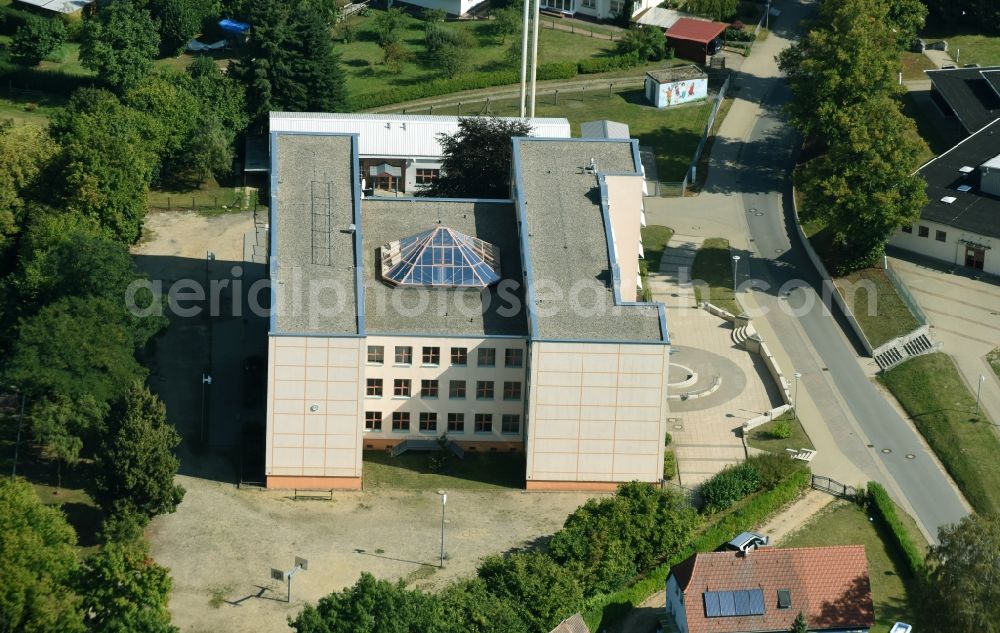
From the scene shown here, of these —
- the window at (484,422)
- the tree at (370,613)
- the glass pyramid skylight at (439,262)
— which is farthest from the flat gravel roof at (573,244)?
the tree at (370,613)

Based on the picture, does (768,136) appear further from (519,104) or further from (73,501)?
(73,501)

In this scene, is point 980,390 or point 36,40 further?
point 36,40

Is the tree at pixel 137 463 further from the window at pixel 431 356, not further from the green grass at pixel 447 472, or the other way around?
the window at pixel 431 356

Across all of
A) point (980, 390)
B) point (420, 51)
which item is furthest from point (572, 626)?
point (420, 51)

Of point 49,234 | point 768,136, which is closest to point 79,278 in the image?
point 49,234

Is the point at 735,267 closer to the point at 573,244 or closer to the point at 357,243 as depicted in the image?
the point at 573,244

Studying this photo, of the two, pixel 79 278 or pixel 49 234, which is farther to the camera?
pixel 49 234
